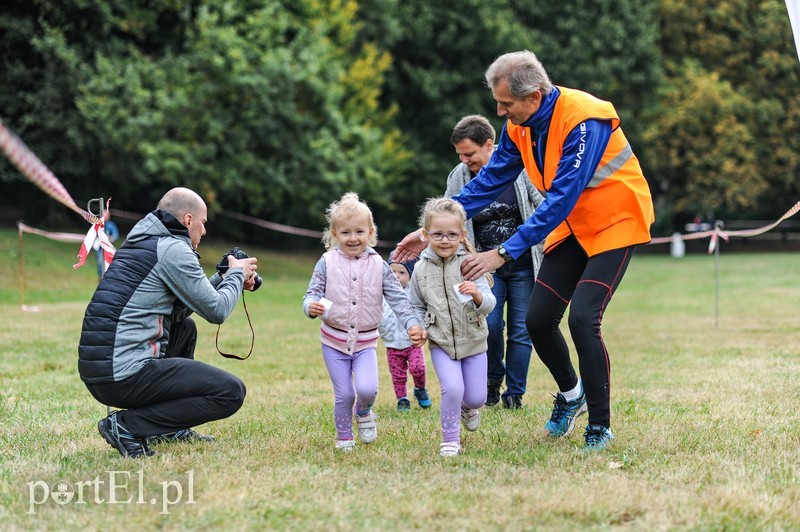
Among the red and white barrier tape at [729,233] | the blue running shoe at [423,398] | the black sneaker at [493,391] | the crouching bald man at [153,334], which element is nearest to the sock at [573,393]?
the black sneaker at [493,391]

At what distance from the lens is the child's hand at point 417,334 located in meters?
4.80

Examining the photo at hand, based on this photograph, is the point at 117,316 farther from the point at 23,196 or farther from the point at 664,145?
the point at 664,145

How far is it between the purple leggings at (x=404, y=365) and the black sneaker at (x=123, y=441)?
7.67 feet

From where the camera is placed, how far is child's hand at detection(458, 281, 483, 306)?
4.86m

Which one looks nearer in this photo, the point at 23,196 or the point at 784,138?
the point at 23,196

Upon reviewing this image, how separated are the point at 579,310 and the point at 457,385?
0.79 meters

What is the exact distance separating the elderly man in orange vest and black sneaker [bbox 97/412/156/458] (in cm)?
199

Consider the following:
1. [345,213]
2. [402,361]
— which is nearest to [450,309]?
[345,213]

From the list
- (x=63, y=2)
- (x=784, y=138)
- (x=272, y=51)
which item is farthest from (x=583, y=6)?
(x=63, y=2)

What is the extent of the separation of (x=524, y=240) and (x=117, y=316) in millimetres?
2169

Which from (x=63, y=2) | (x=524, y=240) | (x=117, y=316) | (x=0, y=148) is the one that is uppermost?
(x=63, y=2)

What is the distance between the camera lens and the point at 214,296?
476 cm

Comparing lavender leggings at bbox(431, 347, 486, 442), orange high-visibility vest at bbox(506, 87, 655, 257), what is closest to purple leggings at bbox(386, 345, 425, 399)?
lavender leggings at bbox(431, 347, 486, 442)

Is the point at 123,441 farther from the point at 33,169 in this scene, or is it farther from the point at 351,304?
the point at 33,169
